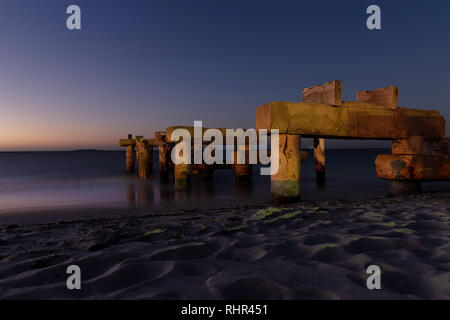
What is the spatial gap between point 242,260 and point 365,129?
495cm

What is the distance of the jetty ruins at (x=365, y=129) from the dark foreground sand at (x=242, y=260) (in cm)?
236

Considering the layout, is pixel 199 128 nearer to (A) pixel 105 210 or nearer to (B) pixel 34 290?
(A) pixel 105 210

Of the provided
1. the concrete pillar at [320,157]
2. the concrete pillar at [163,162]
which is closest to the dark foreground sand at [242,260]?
the concrete pillar at [163,162]

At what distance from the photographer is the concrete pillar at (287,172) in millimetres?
5418

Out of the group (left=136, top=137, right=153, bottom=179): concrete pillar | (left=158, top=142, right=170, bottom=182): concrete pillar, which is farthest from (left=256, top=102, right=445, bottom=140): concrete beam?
(left=136, top=137, right=153, bottom=179): concrete pillar

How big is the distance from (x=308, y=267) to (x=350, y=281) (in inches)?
11.4

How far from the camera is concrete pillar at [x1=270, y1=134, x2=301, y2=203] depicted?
5.42 m

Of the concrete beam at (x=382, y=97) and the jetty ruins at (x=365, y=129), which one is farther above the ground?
the concrete beam at (x=382, y=97)

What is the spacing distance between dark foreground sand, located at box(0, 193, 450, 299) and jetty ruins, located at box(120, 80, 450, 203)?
236 centimetres

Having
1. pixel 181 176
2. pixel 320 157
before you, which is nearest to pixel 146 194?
pixel 181 176

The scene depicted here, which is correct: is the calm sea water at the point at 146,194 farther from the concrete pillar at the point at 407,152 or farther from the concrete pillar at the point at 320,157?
the concrete pillar at the point at 407,152

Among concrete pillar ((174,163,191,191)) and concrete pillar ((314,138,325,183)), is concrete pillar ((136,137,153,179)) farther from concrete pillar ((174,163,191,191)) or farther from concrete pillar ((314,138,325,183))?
concrete pillar ((314,138,325,183))

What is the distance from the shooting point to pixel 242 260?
6.81 feet
